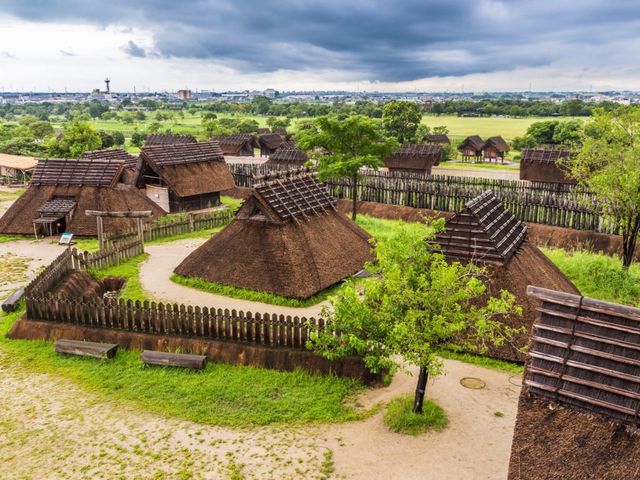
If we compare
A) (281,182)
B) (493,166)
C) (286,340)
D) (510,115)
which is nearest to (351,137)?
(281,182)

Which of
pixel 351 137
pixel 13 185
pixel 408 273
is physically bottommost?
pixel 13 185

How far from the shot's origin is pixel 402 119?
265 feet

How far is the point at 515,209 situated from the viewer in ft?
106

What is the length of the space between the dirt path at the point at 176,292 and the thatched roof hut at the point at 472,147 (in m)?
54.6

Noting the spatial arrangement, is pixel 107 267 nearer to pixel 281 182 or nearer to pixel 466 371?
pixel 281 182

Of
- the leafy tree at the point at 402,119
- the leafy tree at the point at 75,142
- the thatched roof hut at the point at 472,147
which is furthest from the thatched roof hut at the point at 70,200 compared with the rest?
A: the leafy tree at the point at 402,119

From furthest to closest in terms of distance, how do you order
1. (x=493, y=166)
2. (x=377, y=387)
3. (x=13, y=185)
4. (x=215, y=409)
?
(x=493, y=166) < (x=13, y=185) < (x=377, y=387) < (x=215, y=409)

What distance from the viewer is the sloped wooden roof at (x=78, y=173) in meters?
31.4

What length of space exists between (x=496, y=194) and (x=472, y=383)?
19.7 metres

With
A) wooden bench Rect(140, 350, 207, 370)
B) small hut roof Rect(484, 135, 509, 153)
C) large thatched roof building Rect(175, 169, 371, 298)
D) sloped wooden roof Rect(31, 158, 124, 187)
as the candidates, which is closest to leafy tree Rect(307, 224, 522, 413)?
wooden bench Rect(140, 350, 207, 370)

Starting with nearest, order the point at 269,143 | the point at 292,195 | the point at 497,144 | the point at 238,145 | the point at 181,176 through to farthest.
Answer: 1. the point at 292,195
2. the point at 181,176
3. the point at 497,144
4. the point at 238,145
5. the point at 269,143

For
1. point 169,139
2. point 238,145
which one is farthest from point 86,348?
point 238,145

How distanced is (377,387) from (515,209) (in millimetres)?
22644

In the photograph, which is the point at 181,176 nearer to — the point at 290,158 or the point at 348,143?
the point at 348,143
